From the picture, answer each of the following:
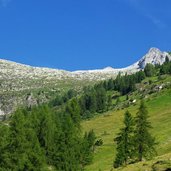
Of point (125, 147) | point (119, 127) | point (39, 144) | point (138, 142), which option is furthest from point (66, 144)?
point (119, 127)

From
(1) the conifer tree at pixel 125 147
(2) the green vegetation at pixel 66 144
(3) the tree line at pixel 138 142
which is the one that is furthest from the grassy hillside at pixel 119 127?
(3) the tree line at pixel 138 142

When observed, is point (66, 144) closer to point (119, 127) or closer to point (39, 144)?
point (39, 144)

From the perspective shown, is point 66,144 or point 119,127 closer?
point 66,144

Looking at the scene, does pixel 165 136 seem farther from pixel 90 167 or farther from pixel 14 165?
pixel 14 165

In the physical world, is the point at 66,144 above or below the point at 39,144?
below

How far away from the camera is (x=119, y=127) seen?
461ft

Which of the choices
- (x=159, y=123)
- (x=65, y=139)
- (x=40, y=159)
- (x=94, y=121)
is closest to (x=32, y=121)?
(x=65, y=139)

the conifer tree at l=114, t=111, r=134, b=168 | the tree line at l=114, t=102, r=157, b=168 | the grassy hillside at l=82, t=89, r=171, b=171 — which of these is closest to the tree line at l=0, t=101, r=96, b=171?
the grassy hillside at l=82, t=89, r=171, b=171

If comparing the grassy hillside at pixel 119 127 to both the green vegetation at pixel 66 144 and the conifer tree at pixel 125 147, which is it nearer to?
the green vegetation at pixel 66 144

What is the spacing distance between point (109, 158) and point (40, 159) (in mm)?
37567

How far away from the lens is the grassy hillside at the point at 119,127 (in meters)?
91.0

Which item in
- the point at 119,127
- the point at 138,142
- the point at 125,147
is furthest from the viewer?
the point at 119,127

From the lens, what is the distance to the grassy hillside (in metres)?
91.0

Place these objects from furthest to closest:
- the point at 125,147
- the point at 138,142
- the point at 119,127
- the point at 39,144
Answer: the point at 119,127 → the point at 125,147 → the point at 138,142 → the point at 39,144
